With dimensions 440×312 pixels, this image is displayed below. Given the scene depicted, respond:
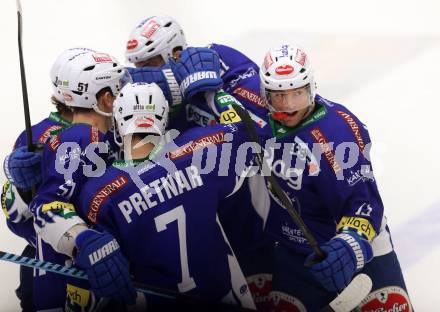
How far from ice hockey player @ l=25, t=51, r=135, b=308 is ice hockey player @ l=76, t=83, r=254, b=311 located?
0.25 ft

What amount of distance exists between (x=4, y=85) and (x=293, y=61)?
372 centimetres

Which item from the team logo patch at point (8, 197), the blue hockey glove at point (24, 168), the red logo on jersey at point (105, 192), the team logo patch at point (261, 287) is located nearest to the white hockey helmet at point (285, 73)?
the red logo on jersey at point (105, 192)

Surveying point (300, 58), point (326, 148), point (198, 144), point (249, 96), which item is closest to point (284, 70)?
point (300, 58)

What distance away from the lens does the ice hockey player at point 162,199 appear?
346 centimetres

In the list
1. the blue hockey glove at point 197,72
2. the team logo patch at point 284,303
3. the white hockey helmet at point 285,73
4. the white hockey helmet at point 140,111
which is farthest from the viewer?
the team logo patch at point 284,303

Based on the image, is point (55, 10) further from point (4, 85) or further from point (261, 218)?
point (261, 218)

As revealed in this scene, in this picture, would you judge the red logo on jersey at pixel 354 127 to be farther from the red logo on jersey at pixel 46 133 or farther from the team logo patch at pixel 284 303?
the red logo on jersey at pixel 46 133

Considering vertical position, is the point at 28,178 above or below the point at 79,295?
above

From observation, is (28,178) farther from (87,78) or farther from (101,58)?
(101,58)

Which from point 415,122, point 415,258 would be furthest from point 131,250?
point 415,122

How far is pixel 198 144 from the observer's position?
11.8ft

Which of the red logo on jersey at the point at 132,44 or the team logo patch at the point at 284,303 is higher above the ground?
the red logo on jersey at the point at 132,44

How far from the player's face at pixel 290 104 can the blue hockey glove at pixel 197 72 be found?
16.8 inches

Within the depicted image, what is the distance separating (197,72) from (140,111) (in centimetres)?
60
